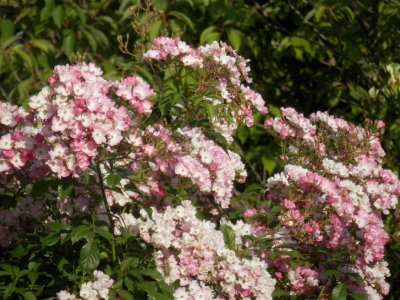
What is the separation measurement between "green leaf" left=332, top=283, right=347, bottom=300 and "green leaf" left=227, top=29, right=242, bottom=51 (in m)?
1.96

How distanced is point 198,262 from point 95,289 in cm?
34

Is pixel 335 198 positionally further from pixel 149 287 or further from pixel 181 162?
pixel 149 287

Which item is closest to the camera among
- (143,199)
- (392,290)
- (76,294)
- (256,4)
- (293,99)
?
(76,294)

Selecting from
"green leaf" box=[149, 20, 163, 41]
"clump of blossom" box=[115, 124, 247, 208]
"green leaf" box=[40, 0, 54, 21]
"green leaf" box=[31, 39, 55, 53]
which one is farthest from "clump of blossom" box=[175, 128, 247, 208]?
"green leaf" box=[40, 0, 54, 21]

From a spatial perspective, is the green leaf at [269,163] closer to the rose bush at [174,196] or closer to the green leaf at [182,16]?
the green leaf at [182,16]

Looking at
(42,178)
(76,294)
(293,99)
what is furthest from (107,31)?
(76,294)

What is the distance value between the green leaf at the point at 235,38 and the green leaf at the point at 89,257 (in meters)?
2.24

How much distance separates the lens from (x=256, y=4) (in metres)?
4.57

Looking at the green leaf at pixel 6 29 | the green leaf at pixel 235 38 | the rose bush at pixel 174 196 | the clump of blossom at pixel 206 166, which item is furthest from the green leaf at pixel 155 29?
the clump of blossom at pixel 206 166

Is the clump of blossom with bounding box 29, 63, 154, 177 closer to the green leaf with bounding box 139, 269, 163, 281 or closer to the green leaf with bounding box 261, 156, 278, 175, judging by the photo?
the green leaf with bounding box 139, 269, 163, 281

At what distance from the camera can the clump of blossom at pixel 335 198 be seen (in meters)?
2.44

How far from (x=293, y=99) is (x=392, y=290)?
1.50m

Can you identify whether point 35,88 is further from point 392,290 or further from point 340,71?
point 392,290

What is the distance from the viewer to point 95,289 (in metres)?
2.06
